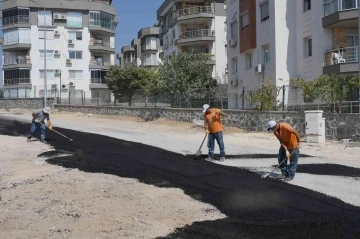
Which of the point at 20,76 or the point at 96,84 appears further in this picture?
the point at 96,84

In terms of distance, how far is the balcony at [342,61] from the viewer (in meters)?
22.5

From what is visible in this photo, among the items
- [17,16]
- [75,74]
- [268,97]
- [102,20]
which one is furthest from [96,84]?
[268,97]

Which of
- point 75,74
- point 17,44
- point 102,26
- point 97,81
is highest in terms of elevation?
point 102,26

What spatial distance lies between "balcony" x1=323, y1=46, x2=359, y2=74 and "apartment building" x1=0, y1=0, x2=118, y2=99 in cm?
3921

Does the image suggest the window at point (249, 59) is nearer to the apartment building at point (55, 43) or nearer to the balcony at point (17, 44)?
the apartment building at point (55, 43)

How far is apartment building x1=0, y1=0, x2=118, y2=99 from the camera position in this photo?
58.8m

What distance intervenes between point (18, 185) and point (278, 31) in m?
20.1

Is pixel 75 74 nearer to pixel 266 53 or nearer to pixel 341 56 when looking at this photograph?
pixel 266 53

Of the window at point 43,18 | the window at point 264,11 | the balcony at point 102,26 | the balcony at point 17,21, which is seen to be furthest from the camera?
the balcony at point 102,26

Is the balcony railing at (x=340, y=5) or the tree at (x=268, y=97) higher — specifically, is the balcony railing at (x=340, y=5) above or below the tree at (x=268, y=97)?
above

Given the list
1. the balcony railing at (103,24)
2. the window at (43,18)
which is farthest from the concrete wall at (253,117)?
the window at (43,18)

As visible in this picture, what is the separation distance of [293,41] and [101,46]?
39.9m

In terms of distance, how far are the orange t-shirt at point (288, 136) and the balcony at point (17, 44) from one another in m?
54.7

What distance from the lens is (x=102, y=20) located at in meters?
62.0
